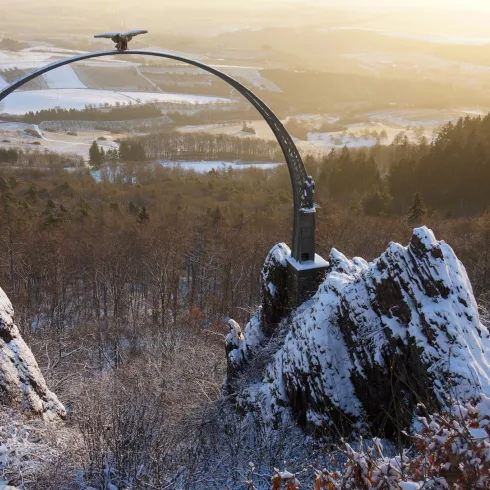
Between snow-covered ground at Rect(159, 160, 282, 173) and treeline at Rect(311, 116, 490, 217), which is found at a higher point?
treeline at Rect(311, 116, 490, 217)

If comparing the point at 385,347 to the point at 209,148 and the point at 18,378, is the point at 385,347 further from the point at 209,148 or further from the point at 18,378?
the point at 209,148

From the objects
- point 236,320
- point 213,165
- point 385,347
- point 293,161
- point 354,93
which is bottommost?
point 236,320

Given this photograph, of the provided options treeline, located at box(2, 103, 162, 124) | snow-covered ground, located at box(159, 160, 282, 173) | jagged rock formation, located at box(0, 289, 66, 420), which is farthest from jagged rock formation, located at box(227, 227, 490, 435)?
treeline, located at box(2, 103, 162, 124)

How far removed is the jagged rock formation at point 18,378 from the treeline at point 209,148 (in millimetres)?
66473

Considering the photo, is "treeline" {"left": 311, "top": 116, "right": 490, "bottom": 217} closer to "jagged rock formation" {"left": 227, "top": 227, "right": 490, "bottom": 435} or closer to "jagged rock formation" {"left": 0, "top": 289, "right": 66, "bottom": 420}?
"jagged rock formation" {"left": 227, "top": 227, "right": 490, "bottom": 435}

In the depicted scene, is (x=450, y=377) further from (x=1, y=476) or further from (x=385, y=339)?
(x=1, y=476)

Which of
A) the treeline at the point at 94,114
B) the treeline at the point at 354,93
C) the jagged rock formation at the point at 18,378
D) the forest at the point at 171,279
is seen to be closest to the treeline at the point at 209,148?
the treeline at the point at 94,114

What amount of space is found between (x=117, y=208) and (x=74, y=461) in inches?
1204

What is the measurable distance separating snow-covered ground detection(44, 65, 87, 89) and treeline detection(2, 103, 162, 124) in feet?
88.3

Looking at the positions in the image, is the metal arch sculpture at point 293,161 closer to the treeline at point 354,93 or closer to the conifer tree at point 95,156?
the conifer tree at point 95,156

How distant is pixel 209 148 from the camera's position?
78.1 metres

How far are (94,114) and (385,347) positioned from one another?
98.9 meters

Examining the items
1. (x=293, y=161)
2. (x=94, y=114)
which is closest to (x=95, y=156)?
(x=94, y=114)

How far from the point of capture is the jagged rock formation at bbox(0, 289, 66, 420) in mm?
9547
